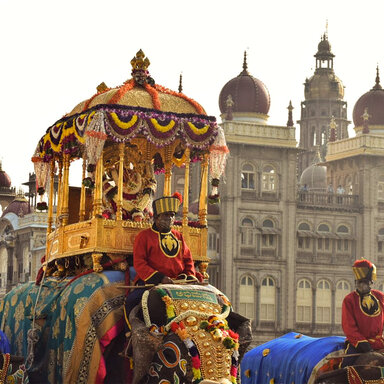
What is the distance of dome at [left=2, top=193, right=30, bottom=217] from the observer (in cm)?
8294

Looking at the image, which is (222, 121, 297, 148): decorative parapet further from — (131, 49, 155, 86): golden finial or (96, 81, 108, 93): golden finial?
(131, 49, 155, 86): golden finial

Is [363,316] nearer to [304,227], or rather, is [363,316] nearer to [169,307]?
[169,307]

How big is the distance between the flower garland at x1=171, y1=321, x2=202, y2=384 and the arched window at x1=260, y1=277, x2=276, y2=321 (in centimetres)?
6591

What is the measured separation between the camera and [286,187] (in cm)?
8212

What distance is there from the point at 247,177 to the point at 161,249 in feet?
217

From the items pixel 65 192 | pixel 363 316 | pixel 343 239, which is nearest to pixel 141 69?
pixel 65 192

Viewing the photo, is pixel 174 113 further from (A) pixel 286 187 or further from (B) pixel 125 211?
(A) pixel 286 187

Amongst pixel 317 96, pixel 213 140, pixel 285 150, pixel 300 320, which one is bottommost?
pixel 300 320

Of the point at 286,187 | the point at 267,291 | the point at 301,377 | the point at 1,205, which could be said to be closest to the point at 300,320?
the point at 267,291

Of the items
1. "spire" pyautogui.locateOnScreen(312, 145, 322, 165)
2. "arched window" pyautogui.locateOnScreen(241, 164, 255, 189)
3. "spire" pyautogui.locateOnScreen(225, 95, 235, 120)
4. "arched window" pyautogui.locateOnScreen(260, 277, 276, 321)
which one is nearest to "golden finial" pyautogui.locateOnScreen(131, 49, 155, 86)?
"arched window" pyautogui.locateOnScreen(260, 277, 276, 321)

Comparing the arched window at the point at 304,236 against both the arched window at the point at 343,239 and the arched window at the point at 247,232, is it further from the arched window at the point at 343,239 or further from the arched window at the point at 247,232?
the arched window at the point at 247,232

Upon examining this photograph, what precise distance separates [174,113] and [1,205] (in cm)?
7238

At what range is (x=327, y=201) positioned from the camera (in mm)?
84375

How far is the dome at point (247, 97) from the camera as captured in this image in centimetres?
8194
